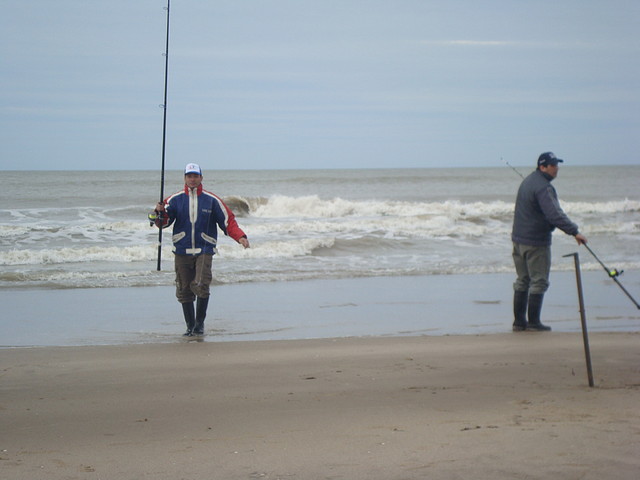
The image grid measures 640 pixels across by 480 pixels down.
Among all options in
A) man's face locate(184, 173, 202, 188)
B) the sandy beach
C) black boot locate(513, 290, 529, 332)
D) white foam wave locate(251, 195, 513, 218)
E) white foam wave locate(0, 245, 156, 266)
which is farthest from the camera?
white foam wave locate(251, 195, 513, 218)

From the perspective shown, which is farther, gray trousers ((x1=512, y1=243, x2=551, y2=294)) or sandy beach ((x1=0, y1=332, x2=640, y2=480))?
gray trousers ((x1=512, y1=243, x2=551, y2=294))

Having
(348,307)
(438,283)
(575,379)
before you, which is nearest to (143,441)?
(575,379)

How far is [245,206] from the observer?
2908 cm

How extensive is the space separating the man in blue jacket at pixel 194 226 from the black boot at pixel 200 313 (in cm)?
6

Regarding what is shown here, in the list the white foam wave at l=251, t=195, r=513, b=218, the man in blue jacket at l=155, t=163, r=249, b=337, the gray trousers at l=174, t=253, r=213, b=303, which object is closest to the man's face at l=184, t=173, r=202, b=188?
the man in blue jacket at l=155, t=163, r=249, b=337

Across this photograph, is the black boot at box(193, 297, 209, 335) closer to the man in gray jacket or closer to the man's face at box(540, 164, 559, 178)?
the man in gray jacket

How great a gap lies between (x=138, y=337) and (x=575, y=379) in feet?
13.0

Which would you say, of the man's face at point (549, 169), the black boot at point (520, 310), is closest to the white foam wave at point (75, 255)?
the black boot at point (520, 310)

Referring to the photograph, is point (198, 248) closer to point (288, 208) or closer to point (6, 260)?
point (6, 260)

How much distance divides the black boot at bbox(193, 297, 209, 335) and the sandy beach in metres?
0.81

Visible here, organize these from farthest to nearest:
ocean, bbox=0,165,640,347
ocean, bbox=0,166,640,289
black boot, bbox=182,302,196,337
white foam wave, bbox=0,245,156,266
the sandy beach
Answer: white foam wave, bbox=0,245,156,266, ocean, bbox=0,166,640,289, ocean, bbox=0,165,640,347, black boot, bbox=182,302,196,337, the sandy beach

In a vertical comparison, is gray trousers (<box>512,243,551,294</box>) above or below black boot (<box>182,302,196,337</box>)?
above

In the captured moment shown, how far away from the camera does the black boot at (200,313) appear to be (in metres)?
7.05

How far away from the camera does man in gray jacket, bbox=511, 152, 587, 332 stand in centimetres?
670
